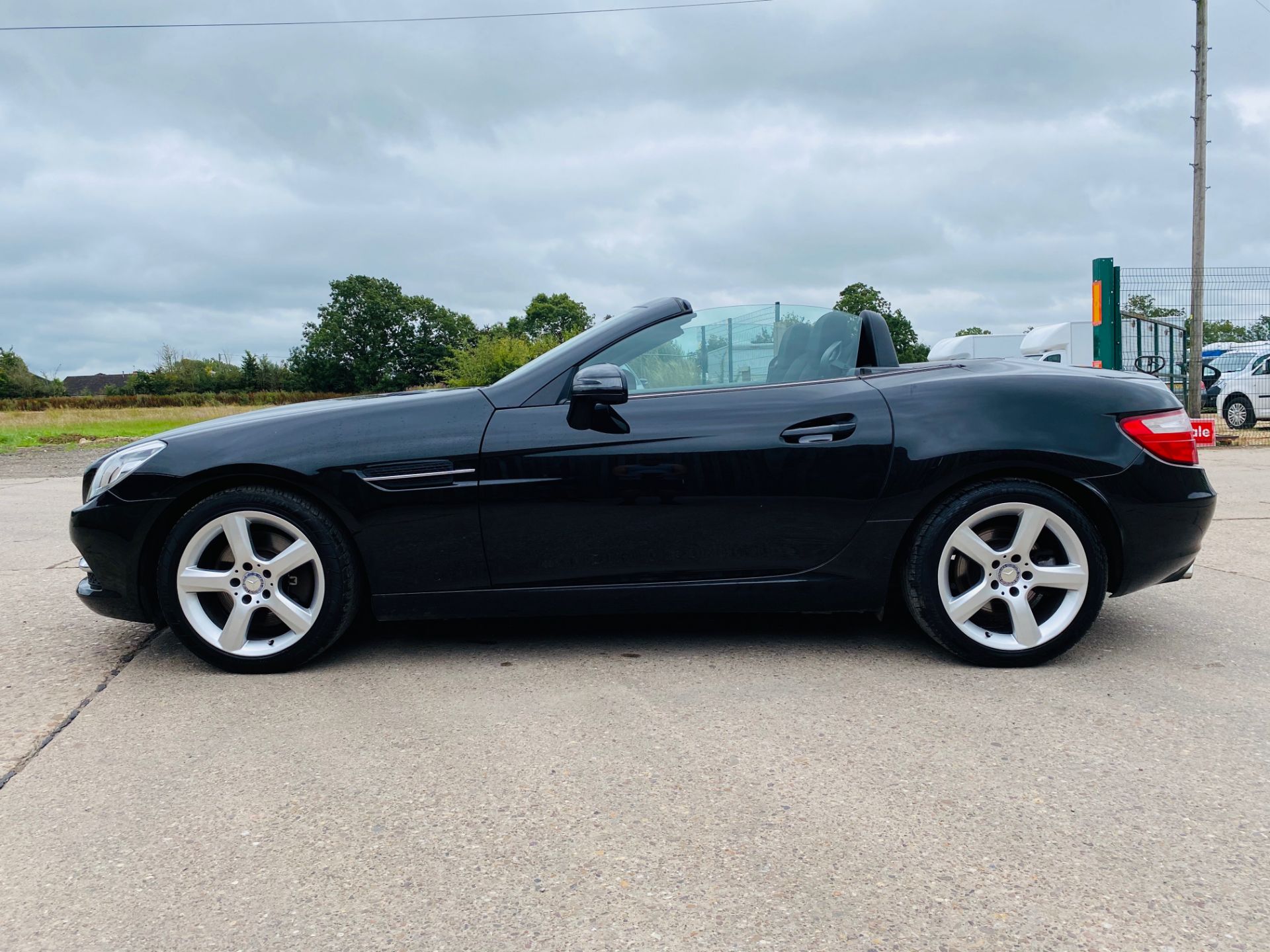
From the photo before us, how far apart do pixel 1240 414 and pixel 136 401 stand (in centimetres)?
4684

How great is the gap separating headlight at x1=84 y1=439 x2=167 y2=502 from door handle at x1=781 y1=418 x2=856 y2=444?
87.3 inches

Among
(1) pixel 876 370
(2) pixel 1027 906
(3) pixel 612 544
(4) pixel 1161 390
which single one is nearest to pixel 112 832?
(3) pixel 612 544

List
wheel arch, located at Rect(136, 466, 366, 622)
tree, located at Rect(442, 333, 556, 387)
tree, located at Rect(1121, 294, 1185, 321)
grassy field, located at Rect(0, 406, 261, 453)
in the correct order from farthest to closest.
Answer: tree, located at Rect(442, 333, 556, 387) < grassy field, located at Rect(0, 406, 261, 453) < tree, located at Rect(1121, 294, 1185, 321) < wheel arch, located at Rect(136, 466, 366, 622)

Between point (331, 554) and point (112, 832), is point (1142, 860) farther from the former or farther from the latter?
point (331, 554)

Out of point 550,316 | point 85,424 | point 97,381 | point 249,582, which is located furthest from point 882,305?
point 97,381

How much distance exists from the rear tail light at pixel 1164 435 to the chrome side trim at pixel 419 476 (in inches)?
92.2

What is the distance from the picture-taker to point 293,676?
3.36 meters

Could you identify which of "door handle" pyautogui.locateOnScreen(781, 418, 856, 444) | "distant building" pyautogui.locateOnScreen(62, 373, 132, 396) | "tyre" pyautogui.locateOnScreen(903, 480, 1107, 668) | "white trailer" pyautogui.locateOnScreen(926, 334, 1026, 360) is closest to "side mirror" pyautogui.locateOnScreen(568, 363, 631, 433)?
"door handle" pyautogui.locateOnScreen(781, 418, 856, 444)

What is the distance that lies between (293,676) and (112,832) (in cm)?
115

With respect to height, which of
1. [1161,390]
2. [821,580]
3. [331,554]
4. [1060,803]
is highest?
[1161,390]

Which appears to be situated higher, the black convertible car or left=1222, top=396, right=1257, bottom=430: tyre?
the black convertible car

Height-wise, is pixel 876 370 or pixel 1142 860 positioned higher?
pixel 876 370

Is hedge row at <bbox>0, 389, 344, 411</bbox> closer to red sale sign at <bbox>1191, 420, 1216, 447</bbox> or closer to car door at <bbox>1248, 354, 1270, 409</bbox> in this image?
car door at <bbox>1248, 354, 1270, 409</bbox>

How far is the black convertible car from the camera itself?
330 cm
